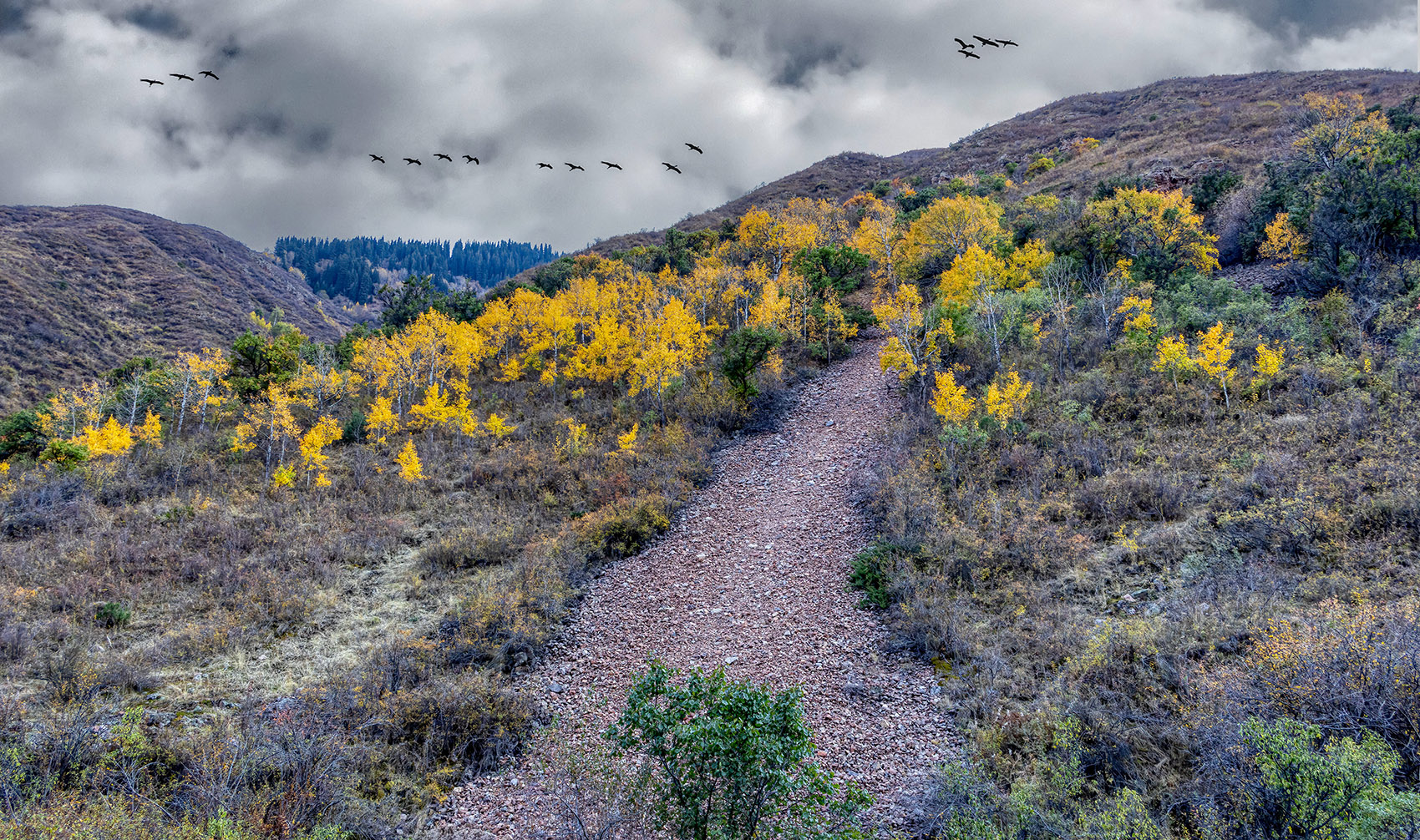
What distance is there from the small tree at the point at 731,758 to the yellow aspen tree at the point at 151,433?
23.3m

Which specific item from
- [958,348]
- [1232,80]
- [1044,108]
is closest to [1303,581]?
[958,348]

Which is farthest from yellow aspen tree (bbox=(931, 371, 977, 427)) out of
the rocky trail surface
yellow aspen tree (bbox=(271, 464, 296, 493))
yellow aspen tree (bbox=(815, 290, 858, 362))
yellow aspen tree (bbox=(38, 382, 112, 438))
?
yellow aspen tree (bbox=(38, 382, 112, 438))

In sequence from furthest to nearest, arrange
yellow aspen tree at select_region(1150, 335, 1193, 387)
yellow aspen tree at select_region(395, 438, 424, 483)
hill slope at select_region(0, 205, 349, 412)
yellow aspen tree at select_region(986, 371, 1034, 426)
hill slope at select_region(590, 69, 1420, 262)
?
hill slope at select_region(0, 205, 349, 412) → hill slope at select_region(590, 69, 1420, 262) → yellow aspen tree at select_region(395, 438, 424, 483) → yellow aspen tree at select_region(986, 371, 1034, 426) → yellow aspen tree at select_region(1150, 335, 1193, 387)

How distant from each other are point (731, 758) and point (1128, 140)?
53.4 meters

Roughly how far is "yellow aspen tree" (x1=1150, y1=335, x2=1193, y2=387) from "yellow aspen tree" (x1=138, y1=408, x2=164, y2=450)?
31552 millimetres

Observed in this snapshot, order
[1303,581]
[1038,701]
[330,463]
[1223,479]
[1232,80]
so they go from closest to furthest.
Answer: [1038,701] → [1303,581] → [1223,479] → [330,463] → [1232,80]

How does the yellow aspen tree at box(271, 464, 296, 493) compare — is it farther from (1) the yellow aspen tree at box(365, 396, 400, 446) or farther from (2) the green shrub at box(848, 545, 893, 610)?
(2) the green shrub at box(848, 545, 893, 610)

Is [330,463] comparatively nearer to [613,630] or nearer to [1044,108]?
[613,630]

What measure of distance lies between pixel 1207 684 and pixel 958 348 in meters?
14.5

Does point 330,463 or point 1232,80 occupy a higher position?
point 1232,80

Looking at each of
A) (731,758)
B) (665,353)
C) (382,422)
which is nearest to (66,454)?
(382,422)

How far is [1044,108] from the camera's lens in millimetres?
67438

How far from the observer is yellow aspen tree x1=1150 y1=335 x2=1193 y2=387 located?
13270 mm

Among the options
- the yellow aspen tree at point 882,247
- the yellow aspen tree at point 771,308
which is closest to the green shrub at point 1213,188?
the yellow aspen tree at point 882,247
